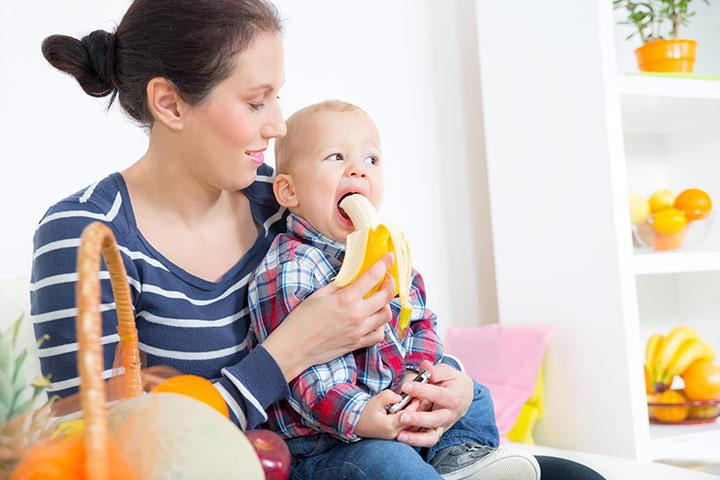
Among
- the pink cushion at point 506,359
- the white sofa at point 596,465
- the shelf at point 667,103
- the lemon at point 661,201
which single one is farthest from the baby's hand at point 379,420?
the lemon at point 661,201

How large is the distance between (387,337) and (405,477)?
29 cm

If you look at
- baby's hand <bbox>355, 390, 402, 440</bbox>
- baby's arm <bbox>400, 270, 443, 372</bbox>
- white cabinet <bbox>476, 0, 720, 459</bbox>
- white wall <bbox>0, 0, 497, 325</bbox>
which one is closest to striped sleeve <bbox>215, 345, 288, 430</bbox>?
baby's hand <bbox>355, 390, 402, 440</bbox>

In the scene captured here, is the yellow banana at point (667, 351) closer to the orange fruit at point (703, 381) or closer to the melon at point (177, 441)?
the orange fruit at point (703, 381)

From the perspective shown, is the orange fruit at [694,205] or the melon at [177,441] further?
→ the orange fruit at [694,205]

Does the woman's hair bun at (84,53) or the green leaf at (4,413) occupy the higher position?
the woman's hair bun at (84,53)

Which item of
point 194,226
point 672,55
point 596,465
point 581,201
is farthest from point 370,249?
point 672,55

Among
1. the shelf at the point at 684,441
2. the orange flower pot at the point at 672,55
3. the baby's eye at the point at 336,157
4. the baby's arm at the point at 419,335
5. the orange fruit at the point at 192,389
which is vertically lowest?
the shelf at the point at 684,441

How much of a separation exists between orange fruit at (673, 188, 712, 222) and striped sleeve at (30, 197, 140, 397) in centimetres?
145

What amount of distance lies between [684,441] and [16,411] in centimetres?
166

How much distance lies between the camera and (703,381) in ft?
6.81

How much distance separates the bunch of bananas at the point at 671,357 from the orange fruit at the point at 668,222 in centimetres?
30

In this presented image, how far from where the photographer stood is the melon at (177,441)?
2.26 feet

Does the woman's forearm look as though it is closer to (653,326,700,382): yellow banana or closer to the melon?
the melon

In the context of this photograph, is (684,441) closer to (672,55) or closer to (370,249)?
(672,55)
